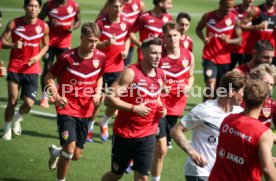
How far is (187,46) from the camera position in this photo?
1449cm

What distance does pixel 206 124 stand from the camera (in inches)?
336

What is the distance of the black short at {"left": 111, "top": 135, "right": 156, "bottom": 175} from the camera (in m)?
9.99

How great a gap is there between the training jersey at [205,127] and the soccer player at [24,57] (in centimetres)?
564

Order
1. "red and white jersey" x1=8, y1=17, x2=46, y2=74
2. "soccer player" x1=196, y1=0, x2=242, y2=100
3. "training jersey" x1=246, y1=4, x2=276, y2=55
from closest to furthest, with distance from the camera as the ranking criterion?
"red and white jersey" x1=8, y1=17, x2=46, y2=74 < "soccer player" x1=196, y1=0, x2=242, y2=100 < "training jersey" x1=246, y1=4, x2=276, y2=55

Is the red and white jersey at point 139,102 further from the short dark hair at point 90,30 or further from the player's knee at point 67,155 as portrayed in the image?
the short dark hair at point 90,30

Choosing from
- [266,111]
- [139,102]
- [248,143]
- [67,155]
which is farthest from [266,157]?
[67,155]

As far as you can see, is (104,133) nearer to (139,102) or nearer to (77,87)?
(77,87)

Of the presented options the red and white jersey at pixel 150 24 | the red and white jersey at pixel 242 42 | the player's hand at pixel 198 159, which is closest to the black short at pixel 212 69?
the red and white jersey at pixel 150 24

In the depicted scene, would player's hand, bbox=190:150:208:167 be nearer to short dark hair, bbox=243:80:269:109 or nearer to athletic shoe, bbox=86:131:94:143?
short dark hair, bbox=243:80:269:109

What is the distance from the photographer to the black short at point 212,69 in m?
16.3

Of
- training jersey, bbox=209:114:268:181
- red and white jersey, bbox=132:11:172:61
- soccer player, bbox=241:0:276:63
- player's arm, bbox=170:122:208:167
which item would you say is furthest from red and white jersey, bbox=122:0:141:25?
training jersey, bbox=209:114:268:181

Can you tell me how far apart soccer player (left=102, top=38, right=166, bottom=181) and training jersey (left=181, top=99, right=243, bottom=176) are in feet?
4.47

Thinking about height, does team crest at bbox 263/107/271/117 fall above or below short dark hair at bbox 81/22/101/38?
below

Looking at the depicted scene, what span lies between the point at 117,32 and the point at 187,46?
5.42 ft
